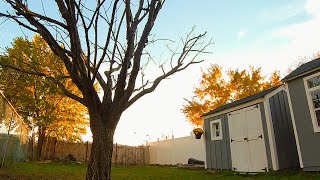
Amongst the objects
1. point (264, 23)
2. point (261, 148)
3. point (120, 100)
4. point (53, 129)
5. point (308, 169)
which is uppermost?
point (264, 23)

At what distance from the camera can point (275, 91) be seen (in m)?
11.4

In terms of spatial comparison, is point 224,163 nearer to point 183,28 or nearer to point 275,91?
point 275,91

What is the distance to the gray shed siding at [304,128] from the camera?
853 centimetres

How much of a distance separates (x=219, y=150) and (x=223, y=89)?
11.0 metres

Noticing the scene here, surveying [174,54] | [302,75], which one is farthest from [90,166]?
[302,75]

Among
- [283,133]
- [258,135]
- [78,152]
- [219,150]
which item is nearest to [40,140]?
[78,152]

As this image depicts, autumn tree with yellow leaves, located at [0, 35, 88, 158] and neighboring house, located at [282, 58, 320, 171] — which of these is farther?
autumn tree with yellow leaves, located at [0, 35, 88, 158]

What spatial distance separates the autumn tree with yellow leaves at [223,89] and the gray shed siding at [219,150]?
8.96 meters

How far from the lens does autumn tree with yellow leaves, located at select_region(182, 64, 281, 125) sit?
74.9ft

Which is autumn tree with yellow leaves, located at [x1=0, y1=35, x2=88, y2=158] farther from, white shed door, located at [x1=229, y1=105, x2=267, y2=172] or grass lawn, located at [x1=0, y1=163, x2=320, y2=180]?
white shed door, located at [x1=229, y1=105, x2=267, y2=172]

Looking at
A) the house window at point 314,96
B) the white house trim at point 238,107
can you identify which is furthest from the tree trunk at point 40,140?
the house window at point 314,96

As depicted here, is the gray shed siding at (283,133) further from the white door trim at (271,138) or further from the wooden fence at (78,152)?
the wooden fence at (78,152)

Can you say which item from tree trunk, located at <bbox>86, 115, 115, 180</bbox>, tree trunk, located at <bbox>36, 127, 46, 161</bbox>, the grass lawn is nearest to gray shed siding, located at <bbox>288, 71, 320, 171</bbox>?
the grass lawn

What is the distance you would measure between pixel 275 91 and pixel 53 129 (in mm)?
→ 16125
